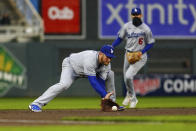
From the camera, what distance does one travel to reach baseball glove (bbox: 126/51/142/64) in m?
13.2

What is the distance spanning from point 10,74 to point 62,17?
2.89 meters

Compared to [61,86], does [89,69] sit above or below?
above

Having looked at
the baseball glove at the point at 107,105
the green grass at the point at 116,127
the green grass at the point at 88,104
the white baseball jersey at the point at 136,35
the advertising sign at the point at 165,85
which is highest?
the white baseball jersey at the point at 136,35

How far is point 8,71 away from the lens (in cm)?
2044

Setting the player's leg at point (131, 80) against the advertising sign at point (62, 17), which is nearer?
the player's leg at point (131, 80)

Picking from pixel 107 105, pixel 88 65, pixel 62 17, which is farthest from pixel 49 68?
pixel 88 65

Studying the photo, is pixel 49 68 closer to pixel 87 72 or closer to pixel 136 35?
pixel 136 35

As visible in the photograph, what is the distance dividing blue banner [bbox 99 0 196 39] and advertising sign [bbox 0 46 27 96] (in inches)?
125

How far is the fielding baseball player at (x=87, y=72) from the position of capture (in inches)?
432

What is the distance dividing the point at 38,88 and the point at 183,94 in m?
4.41

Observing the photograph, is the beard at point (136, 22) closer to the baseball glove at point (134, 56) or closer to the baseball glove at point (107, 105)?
the baseball glove at point (134, 56)

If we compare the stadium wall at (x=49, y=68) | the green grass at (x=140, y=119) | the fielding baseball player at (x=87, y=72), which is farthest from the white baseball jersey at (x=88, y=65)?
the stadium wall at (x=49, y=68)

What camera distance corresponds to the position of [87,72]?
11.0m

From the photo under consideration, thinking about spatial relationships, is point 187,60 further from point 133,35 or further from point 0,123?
point 0,123
